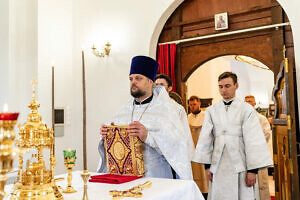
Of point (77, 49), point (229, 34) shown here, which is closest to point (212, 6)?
point (229, 34)

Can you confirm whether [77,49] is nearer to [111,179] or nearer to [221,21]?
[221,21]

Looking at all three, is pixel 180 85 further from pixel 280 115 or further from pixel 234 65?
pixel 234 65

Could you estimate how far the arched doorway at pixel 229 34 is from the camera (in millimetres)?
4695

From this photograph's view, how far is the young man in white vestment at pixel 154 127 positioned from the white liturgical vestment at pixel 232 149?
1132mm

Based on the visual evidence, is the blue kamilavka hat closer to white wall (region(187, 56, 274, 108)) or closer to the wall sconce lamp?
the wall sconce lamp

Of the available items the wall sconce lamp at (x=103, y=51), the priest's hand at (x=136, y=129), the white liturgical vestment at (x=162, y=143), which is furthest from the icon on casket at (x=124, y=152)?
the wall sconce lamp at (x=103, y=51)

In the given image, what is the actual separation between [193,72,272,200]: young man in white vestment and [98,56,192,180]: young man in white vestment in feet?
3.70

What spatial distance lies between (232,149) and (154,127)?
1341mm

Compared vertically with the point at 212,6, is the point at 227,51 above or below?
below

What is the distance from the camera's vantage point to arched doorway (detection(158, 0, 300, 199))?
4.70 m

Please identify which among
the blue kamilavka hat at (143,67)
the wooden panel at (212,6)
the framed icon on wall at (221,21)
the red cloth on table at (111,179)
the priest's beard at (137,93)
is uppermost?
the wooden panel at (212,6)

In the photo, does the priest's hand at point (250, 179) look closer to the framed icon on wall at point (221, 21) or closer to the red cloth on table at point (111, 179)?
the red cloth on table at point (111, 179)

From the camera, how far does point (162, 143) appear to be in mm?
2662

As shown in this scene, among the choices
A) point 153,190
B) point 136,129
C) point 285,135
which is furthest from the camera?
point 285,135
